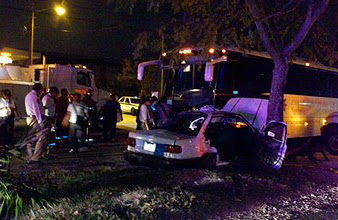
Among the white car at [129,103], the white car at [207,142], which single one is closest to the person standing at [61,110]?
the white car at [207,142]

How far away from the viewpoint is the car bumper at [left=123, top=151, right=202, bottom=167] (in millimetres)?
7324

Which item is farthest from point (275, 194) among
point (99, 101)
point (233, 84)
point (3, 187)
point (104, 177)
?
point (99, 101)

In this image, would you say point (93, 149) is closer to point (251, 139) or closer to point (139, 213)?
point (251, 139)

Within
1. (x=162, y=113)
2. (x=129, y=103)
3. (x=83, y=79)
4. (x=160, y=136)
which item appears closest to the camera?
(x=160, y=136)

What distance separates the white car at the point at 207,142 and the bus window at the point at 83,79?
314 inches

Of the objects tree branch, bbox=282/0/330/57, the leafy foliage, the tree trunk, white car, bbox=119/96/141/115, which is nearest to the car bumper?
the leafy foliage

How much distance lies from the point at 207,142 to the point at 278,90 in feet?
11.3

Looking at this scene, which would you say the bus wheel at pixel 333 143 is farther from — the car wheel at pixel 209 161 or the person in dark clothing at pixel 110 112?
the person in dark clothing at pixel 110 112

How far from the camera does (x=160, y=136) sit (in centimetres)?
766

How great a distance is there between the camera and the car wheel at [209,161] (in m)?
7.71

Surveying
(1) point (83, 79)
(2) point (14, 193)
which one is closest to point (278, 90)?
(2) point (14, 193)

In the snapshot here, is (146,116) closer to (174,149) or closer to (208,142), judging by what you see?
(208,142)

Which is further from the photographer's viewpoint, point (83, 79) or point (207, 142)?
→ point (83, 79)

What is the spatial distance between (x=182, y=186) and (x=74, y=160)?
13.1 feet
